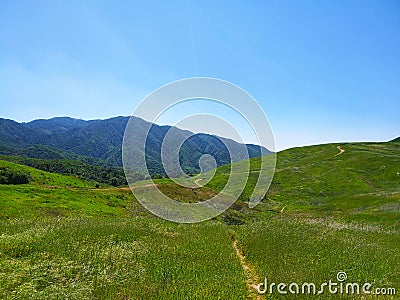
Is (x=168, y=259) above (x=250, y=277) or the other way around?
above

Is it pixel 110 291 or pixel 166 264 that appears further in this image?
pixel 166 264

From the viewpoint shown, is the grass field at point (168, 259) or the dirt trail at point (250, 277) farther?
the dirt trail at point (250, 277)

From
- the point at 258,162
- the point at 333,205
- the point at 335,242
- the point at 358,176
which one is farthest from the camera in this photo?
the point at 258,162

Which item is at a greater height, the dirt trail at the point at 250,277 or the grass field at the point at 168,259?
the grass field at the point at 168,259

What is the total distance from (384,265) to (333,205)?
48.7 m

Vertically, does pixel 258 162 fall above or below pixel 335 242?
above

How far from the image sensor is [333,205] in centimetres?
6216

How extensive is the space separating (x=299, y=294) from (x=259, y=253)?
5.85 metres

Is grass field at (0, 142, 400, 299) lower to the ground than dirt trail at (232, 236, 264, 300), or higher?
higher

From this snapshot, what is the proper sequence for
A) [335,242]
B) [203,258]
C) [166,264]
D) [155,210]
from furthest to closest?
[155,210] < [335,242] < [203,258] < [166,264]

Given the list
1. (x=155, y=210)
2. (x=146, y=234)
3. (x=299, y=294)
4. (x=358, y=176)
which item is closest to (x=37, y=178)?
(x=155, y=210)

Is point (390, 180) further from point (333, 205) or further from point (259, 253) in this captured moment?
point (259, 253)

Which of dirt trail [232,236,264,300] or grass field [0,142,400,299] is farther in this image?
dirt trail [232,236,264,300]

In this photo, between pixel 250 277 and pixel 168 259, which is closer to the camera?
pixel 250 277
